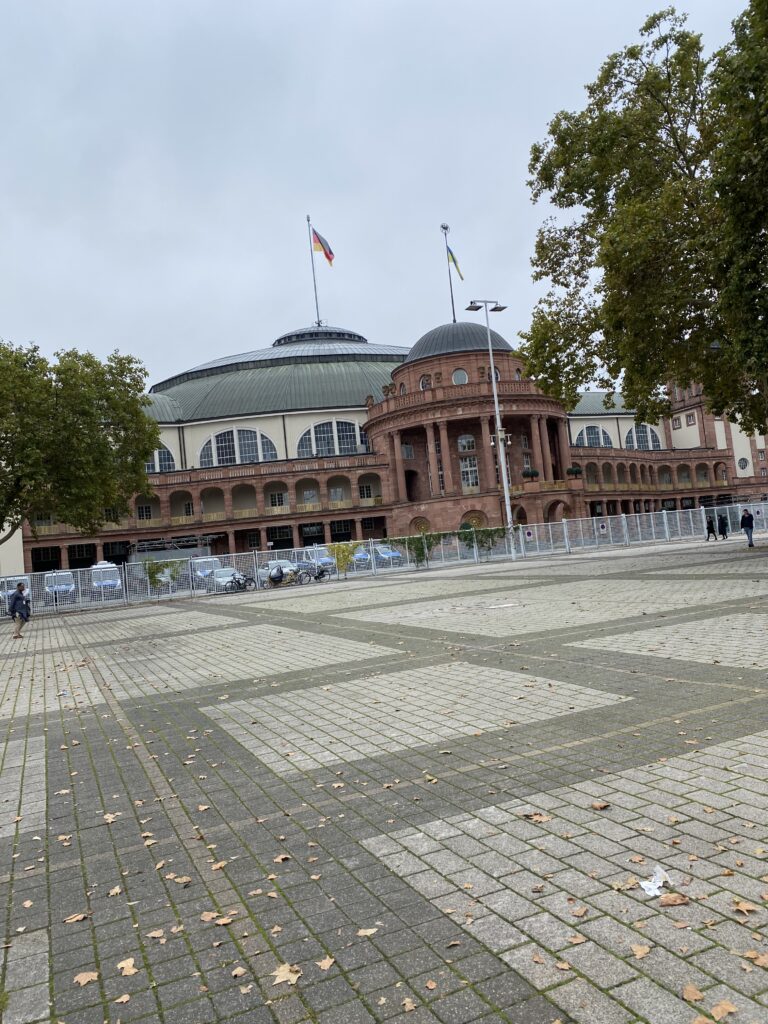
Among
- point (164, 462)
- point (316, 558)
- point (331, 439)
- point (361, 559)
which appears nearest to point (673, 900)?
point (316, 558)

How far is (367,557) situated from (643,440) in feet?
231

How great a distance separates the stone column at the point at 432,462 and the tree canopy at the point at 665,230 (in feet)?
122

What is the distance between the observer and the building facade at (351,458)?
68938 mm

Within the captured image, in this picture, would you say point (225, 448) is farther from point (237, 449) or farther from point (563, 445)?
point (563, 445)

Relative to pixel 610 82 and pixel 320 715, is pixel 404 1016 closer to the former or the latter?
pixel 320 715

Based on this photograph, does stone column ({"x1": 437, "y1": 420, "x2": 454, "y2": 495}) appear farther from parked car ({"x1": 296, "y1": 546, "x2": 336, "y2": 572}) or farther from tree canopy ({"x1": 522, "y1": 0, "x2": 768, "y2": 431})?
tree canopy ({"x1": 522, "y1": 0, "x2": 768, "y2": 431})

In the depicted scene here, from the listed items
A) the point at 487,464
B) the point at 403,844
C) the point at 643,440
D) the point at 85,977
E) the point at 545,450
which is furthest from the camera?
the point at 643,440

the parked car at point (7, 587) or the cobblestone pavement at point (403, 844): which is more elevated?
the parked car at point (7, 587)

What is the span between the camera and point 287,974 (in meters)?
3.29

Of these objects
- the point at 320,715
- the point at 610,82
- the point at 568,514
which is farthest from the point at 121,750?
the point at 568,514

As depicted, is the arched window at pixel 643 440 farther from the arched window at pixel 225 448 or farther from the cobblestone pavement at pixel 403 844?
the cobblestone pavement at pixel 403 844

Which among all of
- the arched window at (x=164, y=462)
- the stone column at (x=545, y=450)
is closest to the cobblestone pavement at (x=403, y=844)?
the stone column at (x=545, y=450)

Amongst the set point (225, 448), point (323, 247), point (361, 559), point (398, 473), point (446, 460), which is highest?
point (323, 247)

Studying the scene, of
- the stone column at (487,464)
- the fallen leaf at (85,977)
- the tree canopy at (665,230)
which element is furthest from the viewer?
the stone column at (487,464)
